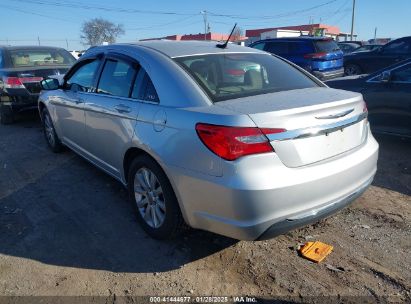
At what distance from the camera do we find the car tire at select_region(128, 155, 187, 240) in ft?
9.80

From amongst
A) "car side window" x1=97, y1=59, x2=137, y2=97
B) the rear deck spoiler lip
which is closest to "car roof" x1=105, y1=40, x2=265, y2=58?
"car side window" x1=97, y1=59, x2=137, y2=97

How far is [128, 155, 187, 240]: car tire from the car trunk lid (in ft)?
2.74

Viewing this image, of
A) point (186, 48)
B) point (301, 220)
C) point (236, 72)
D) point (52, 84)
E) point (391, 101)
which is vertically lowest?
point (301, 220)

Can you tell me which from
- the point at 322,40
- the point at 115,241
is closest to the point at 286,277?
the point at 115,241

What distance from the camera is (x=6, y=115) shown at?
26.9ft

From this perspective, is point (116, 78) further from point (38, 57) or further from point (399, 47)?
point (399, 47)

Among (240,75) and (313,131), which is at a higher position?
(240,75)

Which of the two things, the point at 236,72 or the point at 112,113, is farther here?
the point at 112,113

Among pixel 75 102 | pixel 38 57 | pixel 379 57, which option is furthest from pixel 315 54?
pixel 75 102

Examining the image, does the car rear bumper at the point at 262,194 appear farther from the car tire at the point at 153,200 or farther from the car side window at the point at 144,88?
the car side window at the point at 144,88

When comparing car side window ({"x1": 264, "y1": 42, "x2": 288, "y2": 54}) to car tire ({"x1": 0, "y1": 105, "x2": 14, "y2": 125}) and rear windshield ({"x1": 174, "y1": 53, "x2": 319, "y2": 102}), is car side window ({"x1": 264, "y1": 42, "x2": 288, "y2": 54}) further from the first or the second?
rear windshield ({"x1": 174, "y1": 53, "x2": 319, "y2": 102})

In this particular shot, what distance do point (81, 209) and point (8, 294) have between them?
4.39 ft

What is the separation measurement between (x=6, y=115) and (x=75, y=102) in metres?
4.62

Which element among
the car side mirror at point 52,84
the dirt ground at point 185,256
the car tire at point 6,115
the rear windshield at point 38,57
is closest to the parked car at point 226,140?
the dirt ground at point 185,256
